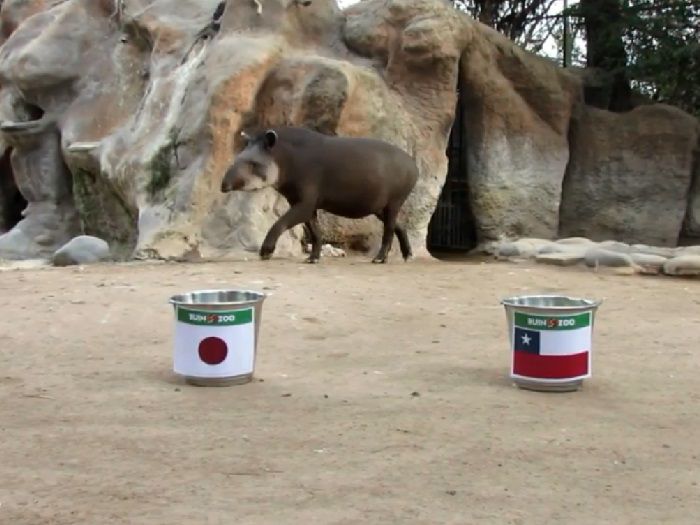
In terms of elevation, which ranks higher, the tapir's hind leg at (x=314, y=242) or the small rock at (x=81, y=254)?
the tapir's hind leg at (x=314, y=242)

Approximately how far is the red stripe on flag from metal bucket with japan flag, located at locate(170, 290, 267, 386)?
1.14 m

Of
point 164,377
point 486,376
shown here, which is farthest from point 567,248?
point 164,377

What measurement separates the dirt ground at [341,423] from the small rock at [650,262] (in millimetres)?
2832

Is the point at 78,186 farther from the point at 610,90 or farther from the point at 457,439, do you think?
the point at 457,439

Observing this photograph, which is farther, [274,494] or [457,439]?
[457,439]

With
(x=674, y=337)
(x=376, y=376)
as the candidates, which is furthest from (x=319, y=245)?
(x=376, y=376)

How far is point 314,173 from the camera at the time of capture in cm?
886

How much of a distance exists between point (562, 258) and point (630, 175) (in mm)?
3846

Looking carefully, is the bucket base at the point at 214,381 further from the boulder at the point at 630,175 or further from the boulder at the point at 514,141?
the boulder at the point at 630,175

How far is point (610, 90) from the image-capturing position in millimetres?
13570

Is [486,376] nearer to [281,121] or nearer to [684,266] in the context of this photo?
[684,266]

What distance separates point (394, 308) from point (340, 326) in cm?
71

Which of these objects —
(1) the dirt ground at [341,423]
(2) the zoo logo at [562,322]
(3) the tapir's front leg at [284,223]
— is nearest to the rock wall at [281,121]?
(3) the tapir's front leg at [284,223]

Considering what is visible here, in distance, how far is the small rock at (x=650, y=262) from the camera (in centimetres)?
895
